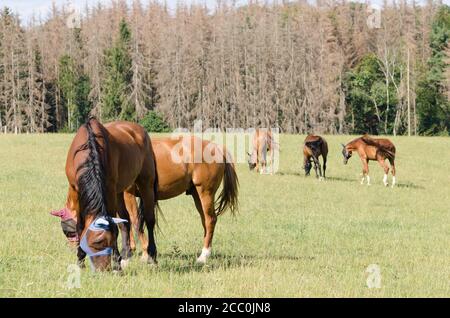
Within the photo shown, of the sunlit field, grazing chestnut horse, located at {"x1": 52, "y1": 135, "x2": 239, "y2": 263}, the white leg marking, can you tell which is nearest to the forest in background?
the sunlit field

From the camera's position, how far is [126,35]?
246 feet

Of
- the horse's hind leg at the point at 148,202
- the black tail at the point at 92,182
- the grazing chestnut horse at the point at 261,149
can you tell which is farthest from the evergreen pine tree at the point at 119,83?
the black tail at the point at 92,182

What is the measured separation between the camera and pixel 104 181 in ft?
23.7

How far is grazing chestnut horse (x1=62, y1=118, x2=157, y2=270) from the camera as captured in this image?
6867mm

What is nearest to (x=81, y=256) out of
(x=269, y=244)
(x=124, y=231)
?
→ (x=124, y=231)

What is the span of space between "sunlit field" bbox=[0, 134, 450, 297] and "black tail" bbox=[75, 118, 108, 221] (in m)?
0.73

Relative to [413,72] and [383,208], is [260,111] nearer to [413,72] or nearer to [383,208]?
[413,72]

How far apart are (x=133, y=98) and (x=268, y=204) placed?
57286 mm

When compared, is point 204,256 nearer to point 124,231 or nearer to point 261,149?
point 124,231

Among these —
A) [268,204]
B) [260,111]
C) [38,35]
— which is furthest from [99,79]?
[268,204]

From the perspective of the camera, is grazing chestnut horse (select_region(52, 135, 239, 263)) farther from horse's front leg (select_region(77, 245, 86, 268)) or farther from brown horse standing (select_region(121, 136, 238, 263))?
horse's front leg (select_region(77, 245, 86, 268))

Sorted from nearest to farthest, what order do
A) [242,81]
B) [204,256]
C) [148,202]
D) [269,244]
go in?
[148,202] → [204,256] → [269,244] → [242,81]

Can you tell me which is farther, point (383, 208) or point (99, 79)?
point (99, 79)

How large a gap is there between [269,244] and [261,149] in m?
16.7
